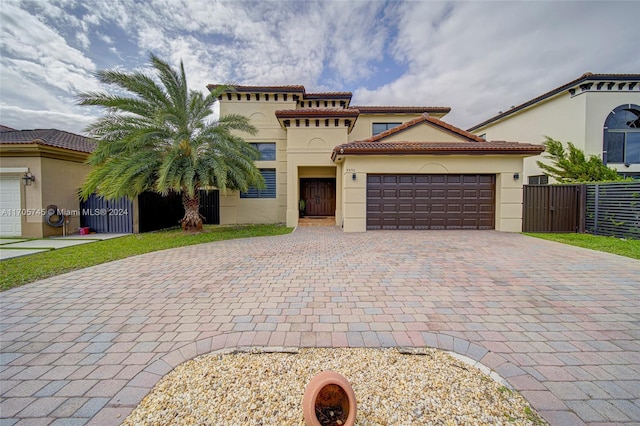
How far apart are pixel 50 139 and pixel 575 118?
91.7 ft

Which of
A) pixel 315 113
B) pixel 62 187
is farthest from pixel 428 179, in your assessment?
pixel 62 187

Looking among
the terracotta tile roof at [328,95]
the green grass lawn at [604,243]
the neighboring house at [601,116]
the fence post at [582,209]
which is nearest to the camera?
the green grass lawn at [604,243]

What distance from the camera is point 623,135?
15.4 metres

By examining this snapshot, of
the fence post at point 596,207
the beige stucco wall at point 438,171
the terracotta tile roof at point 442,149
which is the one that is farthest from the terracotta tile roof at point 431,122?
the fence post at point 596,207

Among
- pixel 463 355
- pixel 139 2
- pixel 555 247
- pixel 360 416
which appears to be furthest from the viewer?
pixel 139 2

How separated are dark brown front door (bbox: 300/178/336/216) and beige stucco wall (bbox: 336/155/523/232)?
15.9ft

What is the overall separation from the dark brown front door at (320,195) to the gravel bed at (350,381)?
45.4 ft

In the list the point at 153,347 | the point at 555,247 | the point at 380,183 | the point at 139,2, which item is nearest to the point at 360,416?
the point at 153,347

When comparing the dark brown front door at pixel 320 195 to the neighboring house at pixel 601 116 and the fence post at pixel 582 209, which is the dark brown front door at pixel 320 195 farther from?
the neighboring house at pixel 601 116

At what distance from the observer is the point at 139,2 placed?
345 inches

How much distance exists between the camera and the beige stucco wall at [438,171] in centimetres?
1131

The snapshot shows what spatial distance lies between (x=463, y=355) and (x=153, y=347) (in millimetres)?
3513

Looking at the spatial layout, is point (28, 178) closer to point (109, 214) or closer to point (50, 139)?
point (50, 139)

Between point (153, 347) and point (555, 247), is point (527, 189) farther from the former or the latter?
point (153, 347)
